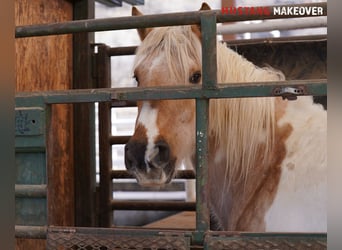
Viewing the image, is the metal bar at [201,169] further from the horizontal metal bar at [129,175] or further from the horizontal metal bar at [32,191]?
the horizontal metal bar at [129,175]

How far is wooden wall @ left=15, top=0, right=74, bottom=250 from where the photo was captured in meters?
2.53

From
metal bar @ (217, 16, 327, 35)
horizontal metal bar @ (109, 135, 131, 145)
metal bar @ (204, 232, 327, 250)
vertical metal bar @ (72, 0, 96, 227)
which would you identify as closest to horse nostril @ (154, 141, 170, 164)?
metal bar @ (204, 232, 327, 250)

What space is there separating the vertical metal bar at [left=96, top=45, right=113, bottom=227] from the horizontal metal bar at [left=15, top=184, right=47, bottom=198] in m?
1.47

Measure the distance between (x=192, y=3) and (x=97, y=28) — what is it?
5.68m

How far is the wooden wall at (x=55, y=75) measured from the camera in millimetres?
2527

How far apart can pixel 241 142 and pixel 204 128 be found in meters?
0.59

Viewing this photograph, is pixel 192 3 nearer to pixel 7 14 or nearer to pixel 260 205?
pixel 260 205

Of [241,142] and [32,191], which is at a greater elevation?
[241,142]

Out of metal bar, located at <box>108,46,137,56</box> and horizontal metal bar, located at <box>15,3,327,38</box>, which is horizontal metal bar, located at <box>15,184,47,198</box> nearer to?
horizontal metal bar, located at <box>15,3,327,38</box>

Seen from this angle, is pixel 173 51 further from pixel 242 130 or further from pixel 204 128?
pixel 204 128

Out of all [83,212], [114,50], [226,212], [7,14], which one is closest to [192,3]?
[114,50]

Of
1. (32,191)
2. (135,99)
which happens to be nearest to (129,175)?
(32,191)

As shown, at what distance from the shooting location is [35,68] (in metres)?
2.62

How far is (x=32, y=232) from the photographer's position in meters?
1.62
